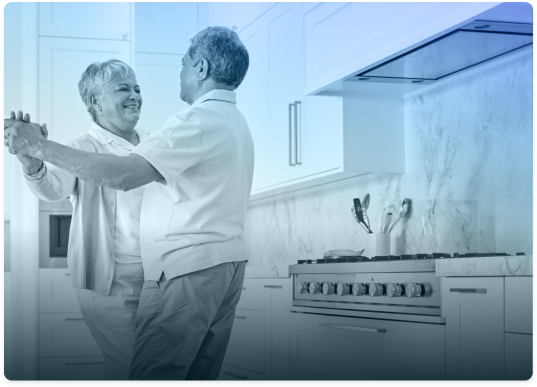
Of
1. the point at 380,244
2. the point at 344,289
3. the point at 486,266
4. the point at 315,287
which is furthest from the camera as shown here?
the point at 380,244

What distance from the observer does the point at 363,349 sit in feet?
7.52

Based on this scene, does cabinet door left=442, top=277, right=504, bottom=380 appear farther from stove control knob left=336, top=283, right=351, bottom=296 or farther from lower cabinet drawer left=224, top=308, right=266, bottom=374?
lower cabinet drawer left=224, top=308, right=266, bottom=374

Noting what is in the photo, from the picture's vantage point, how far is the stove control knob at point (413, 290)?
6.76ft

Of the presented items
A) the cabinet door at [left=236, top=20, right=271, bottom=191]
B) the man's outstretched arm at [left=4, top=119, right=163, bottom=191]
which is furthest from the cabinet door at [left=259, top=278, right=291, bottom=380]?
the man's outstretched arm at [left=4, top=119, right=163, bottom=191]

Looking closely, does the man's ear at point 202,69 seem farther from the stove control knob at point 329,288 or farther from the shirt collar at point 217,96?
the stove control knob at point 329,288

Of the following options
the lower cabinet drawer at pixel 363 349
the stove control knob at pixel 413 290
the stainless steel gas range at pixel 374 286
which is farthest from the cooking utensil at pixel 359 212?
the stove control knob at pixel 413 290

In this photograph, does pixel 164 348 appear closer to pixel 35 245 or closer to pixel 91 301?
pixel 91 301

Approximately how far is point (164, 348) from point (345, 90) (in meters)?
1.43

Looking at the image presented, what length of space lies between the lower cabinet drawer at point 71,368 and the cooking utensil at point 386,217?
1744 millimetres

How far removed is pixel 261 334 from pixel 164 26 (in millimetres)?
1913

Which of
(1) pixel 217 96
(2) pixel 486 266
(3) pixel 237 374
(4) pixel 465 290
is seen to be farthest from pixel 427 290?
(3) pixel 237 374

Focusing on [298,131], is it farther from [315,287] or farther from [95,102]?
[95,102]

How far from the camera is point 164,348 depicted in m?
1.60

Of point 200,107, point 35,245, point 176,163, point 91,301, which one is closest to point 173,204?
point 176,163
